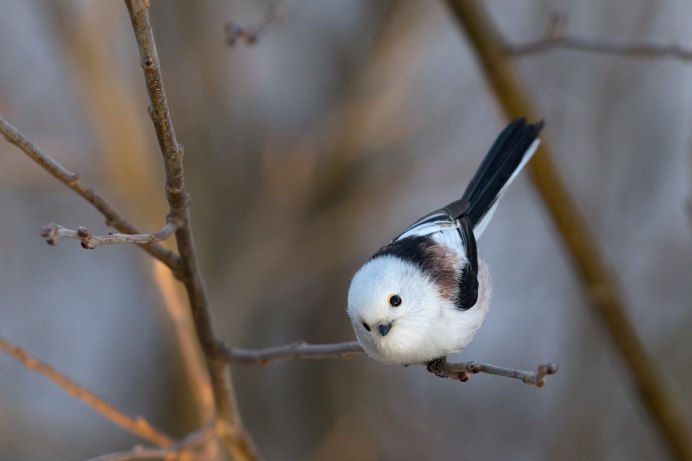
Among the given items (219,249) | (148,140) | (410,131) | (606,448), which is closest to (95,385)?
(219,249)

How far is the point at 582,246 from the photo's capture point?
9.56ft

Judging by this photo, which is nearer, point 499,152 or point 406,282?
point 406,282

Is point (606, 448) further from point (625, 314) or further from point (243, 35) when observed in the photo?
point (243, 35)

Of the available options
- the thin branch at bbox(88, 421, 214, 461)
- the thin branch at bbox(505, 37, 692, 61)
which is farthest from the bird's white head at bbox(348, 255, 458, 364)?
the thin branch at bbox(505, 37, 692, 61)

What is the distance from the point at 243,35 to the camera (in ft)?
6.53

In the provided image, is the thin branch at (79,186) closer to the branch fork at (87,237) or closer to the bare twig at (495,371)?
the branch fork at (87,237)

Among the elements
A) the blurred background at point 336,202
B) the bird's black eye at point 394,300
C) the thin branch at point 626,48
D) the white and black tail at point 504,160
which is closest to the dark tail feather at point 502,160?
the white and black tail at point 504,160

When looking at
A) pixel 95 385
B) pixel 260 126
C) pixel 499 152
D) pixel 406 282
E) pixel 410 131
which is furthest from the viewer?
pixel 95 385

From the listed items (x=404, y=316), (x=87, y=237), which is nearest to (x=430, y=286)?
(x=404, y=316)

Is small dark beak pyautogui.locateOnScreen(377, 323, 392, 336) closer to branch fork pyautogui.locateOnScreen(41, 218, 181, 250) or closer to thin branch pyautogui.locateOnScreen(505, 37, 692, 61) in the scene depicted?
branch fork pyautogui.locateOnScreen(41, 218, 181, 250)

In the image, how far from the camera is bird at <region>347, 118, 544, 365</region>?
1.84m

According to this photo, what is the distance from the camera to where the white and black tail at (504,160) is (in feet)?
7.83

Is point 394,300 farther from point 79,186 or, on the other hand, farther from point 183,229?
point 79,186

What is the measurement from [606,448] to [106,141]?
127 inches
